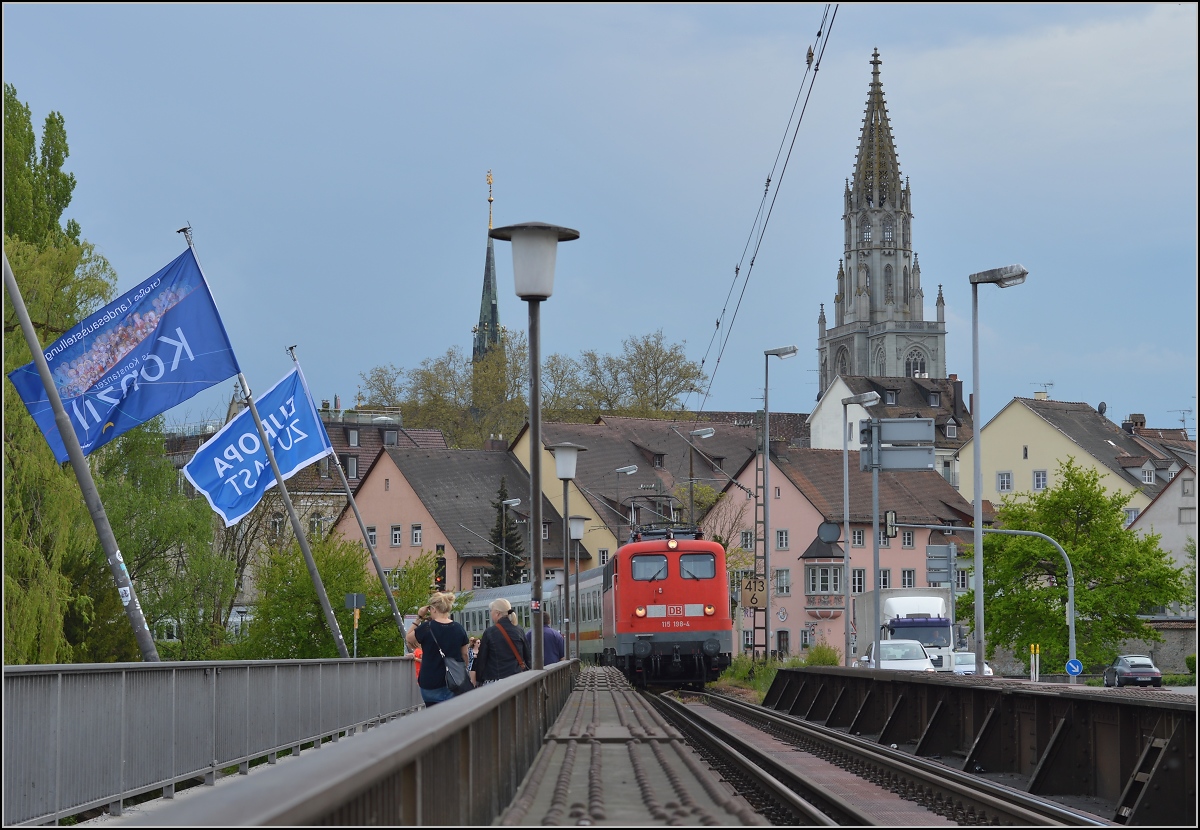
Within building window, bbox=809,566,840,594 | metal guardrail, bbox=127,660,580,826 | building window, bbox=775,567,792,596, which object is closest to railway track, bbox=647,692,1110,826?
metal guardrail, bbox=127,660,580,826

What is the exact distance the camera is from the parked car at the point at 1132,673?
62.8 metres

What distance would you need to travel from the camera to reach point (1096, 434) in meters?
103

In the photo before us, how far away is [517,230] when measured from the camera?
15.3 metres

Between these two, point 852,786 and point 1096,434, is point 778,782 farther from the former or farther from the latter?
point 1096,434

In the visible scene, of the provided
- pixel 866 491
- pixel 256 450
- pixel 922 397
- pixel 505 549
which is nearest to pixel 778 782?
pixel 256 450

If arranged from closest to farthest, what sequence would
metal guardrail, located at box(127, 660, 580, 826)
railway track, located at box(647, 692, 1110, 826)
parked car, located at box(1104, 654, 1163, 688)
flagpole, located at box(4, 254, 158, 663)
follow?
metal guardrail, located at box(127, 660, 580, 826) → railway track, located at box(647, 692, 1110, 826) → flagpole, located at box(4, 254, 158, 663) → parked car, located at box(1104, 654, 1163, 688)

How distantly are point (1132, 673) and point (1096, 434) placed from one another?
42.8m

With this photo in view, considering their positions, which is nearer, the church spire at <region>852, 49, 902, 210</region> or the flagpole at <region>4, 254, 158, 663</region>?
the flagpole at <region>4, 254, 158, 663</region>

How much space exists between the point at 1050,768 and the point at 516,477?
83639mm

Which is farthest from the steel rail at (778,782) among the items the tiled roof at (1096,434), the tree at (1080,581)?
the tiled roof at (1096,434)

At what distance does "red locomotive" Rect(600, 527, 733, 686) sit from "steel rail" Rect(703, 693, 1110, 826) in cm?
1396

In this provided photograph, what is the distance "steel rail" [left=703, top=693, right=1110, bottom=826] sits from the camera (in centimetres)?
1147

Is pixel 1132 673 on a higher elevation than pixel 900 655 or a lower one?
lower

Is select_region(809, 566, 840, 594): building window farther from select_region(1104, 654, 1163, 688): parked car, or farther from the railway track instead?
the railway track
